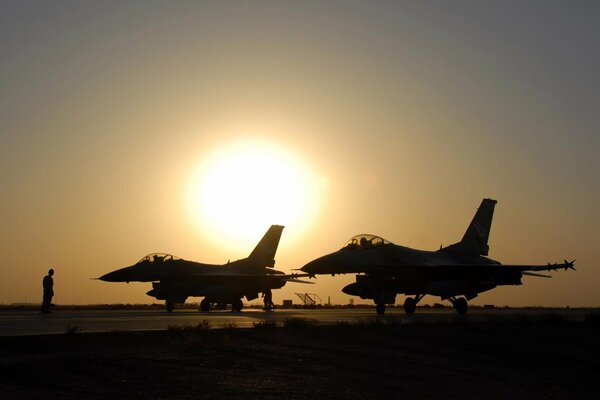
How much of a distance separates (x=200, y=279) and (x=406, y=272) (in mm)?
13199

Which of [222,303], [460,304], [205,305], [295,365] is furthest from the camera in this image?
[205,305]

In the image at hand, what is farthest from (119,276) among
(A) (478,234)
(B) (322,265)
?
(A) (478,234)

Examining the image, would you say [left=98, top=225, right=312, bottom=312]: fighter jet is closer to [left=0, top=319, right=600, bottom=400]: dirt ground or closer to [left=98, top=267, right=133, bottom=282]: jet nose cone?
[left=98, top=267, right=133, bottom=282]: jet nose cone

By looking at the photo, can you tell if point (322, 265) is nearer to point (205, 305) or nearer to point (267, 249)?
point (205, 305)

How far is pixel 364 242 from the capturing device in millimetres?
32844

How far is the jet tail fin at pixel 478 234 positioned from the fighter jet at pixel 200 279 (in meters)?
9.83

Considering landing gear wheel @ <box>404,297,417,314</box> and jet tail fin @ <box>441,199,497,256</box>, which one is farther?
jet tail fin @ <box>441,199,497,256</box>

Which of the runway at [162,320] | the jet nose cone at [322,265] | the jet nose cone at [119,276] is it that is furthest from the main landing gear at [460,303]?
the jet nose cone at [119,276]

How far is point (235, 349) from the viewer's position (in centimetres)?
1481

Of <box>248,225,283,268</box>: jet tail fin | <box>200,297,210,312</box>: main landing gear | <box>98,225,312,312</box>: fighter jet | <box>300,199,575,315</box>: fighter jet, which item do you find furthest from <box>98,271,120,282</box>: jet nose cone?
<box>300,199,575,315</box>: fighter jet

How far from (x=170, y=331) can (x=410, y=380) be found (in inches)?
246

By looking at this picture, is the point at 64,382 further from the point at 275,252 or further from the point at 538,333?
the point at 275,252

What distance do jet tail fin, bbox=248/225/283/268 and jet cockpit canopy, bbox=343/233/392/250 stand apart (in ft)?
40.7

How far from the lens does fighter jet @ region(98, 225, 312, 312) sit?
39.4m
